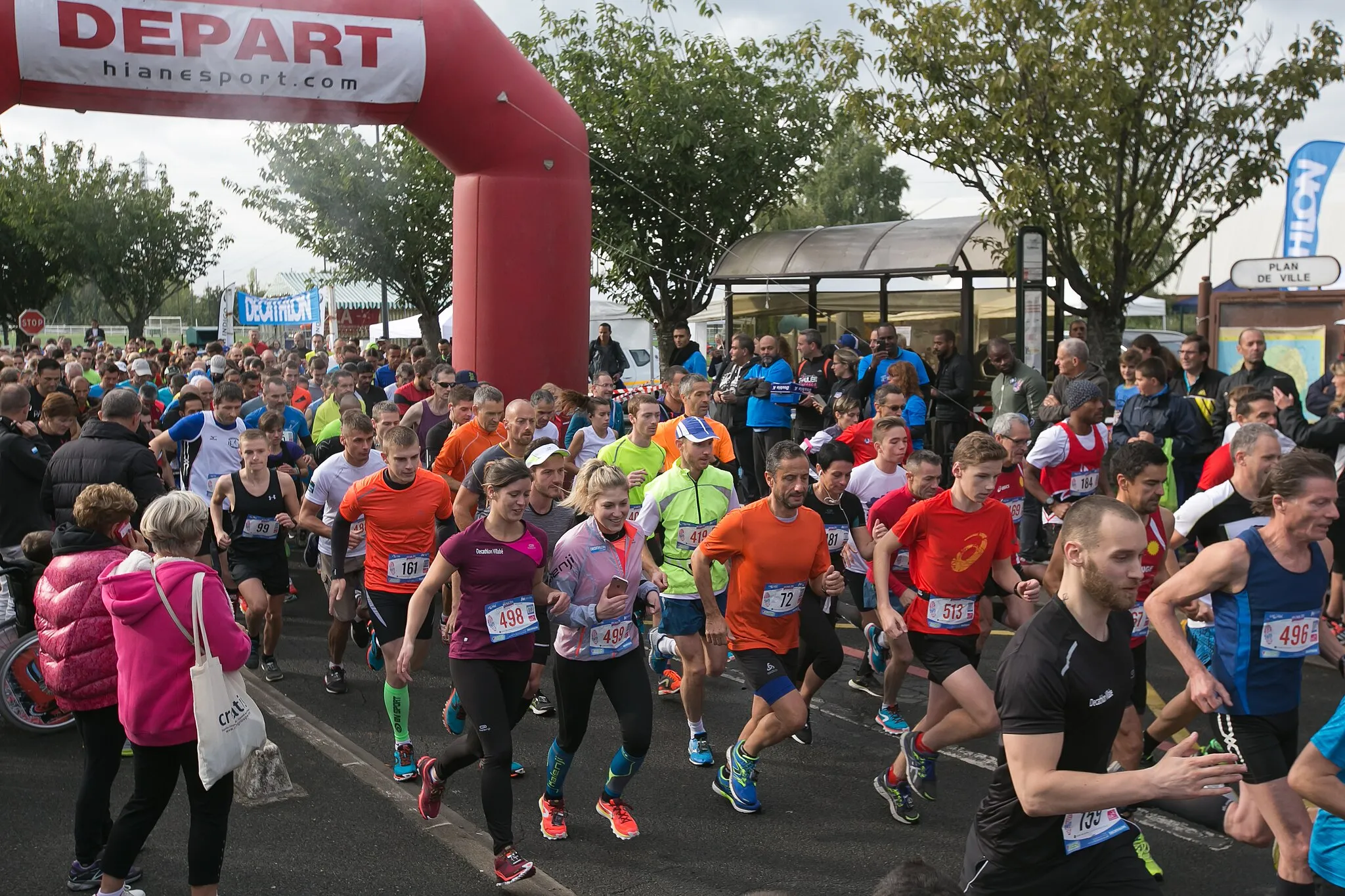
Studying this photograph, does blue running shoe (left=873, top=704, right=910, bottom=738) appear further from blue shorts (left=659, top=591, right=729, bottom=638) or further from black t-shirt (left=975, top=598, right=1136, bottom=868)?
black t-shirt (left=975, top=598, right=1136, bottom=868)

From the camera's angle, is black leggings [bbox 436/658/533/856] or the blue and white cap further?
the blue and white cap

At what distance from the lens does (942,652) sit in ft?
17.9

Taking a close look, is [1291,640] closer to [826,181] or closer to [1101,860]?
[1101,860]

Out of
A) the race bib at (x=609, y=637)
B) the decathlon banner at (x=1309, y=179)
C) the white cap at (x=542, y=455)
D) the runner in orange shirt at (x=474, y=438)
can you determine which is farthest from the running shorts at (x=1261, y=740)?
the decathlon banner at (x=1309, y=179)

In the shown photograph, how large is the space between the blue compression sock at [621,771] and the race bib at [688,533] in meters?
1.42

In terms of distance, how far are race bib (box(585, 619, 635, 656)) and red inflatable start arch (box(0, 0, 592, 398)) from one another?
6.62 metres

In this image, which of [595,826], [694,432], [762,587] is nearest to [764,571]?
[762,587]

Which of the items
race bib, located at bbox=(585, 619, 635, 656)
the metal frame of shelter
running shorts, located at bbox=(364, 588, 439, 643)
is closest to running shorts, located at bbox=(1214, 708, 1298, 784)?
race bib, located at bbox=(585, 619, 635, 656)

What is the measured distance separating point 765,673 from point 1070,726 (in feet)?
8.08

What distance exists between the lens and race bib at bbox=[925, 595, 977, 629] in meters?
5.51

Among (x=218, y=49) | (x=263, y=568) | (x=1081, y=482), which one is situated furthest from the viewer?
(x=218, y=49)

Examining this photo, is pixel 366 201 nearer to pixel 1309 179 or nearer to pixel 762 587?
pixel 1309 179

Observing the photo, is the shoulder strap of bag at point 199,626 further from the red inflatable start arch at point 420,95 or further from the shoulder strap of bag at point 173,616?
the red inflatable start arch at point 420,95

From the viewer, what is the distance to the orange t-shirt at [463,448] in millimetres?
8445
